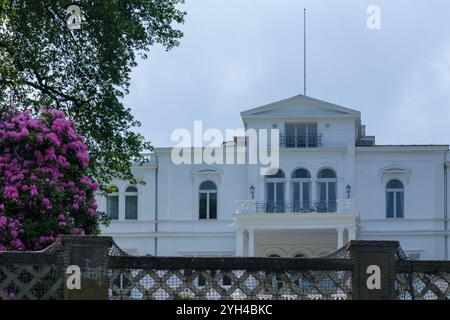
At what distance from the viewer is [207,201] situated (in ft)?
170

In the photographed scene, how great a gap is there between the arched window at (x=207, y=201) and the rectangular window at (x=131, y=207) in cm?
305

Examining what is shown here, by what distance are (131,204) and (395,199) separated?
40.6 feet

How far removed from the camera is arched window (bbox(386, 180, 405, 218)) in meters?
50.8

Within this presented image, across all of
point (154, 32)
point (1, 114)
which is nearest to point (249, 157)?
point (154, 32)

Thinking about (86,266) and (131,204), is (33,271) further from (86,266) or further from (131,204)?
(131,204)

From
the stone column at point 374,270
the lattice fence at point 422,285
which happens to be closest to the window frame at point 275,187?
the lattice fence at point 422,285

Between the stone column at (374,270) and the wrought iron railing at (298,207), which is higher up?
the wrought iron railing at (298,207)

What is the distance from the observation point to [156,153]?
51.3 meters

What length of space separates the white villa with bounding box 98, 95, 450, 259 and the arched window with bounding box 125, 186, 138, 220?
5 centimetres

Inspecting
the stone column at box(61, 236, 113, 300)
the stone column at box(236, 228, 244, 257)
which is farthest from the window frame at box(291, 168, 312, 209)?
the stone column at box(61, 236, 113, 300)

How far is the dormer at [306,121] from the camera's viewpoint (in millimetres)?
50562

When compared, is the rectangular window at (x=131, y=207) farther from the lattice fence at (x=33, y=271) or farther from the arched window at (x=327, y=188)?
the lattice fence at (x=33, y=271)

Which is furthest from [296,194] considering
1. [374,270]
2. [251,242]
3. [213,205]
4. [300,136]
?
[374,270]

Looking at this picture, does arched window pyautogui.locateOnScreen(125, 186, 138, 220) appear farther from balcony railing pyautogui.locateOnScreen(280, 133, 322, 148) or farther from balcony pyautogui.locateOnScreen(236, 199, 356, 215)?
balcony railing pyautogui.locateOnScreen(280, 133, 322, 148)
